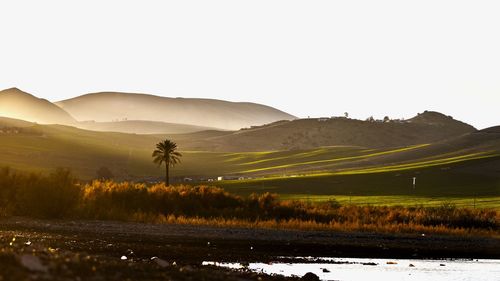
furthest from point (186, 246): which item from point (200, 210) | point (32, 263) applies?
point (32, 263)

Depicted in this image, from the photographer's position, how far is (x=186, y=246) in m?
47.3

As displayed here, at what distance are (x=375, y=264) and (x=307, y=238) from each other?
15.0 metres

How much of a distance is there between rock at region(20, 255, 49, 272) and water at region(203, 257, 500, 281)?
627 inches

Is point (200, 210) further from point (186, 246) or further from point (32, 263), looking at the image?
point (32, 263)

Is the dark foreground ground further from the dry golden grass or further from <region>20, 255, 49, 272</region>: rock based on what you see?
the dry golden grass

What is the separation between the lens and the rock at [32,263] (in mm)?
19506

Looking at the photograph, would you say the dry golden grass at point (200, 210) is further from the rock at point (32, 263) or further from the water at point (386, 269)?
the rock at point (32, 263)

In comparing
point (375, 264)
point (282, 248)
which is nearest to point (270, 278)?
point (375, 264)

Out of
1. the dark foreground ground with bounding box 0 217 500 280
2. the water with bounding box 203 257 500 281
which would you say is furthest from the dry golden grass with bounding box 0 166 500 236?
the water with bounding box 203 257 500 281

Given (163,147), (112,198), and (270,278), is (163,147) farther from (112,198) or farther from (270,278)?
(270,278)

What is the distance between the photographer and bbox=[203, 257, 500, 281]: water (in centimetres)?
3731

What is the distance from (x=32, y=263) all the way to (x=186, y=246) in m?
27.7

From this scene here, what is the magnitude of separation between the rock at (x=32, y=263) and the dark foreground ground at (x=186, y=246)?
0.55 meters

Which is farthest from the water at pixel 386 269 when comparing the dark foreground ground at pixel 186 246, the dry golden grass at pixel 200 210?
the dry golden grass at pixel 200 210
